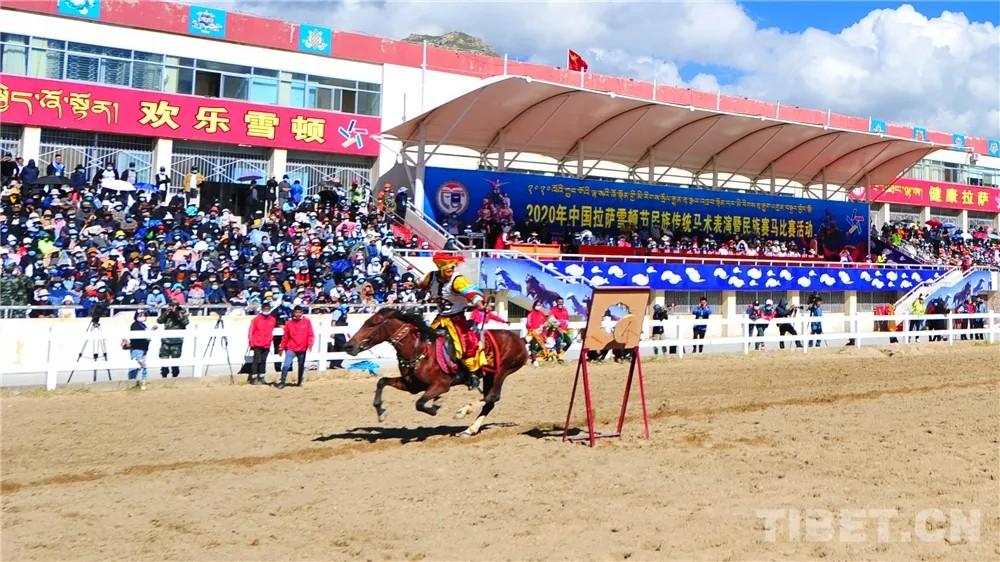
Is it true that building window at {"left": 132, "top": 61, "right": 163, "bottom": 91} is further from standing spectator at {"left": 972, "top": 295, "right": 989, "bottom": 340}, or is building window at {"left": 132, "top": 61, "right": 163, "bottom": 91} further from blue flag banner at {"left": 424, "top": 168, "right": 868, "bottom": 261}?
standing spectator at {"left": 972, "top": 295, "right": 989, "bottom": 340}

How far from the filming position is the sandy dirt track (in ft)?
20.2

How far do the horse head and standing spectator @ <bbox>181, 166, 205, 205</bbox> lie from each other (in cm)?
1852

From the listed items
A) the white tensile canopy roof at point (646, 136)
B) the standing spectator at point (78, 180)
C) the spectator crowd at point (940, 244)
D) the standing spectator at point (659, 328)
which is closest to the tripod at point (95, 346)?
the standing spectator at point (78, 180)

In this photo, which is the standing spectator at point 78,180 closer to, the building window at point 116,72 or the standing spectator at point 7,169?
the standing spectator at point 7,169

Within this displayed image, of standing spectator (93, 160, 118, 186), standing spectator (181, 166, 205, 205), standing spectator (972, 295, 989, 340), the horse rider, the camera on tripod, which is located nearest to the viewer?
the horse rider

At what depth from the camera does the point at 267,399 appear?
555 inches

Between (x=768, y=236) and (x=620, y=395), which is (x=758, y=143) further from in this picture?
(x=620, y=395)

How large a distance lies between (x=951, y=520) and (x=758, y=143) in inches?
1329

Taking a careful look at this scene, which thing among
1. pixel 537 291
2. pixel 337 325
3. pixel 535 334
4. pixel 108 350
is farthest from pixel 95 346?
pixel 537 291

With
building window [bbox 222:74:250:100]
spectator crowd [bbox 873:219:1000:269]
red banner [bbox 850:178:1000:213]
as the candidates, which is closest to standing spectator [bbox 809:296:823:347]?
spectator crowd [bbox 873:219:1000:269]

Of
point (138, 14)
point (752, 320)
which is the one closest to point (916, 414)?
point (752, 320)

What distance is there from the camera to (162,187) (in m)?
26.7

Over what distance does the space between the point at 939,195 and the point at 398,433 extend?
53.9m

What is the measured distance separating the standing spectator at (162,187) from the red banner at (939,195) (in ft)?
129
